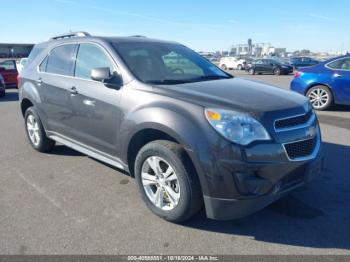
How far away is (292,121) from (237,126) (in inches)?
A: 24.6

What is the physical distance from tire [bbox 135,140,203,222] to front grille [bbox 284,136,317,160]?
2.80 ft

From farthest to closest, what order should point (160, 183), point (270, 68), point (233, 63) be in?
point (233, 63) → point (270, 68) → point (160, 183)

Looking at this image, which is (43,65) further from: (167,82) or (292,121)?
(292,121)

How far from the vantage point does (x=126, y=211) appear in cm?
371

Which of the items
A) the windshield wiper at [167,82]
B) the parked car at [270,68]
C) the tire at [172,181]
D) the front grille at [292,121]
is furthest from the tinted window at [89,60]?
the parked car at [270,68]

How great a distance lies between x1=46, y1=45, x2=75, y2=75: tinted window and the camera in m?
4.77

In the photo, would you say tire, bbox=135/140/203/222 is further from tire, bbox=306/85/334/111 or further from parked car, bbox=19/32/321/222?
tire, bbox=306/85/334/111

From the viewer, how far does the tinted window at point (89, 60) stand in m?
4.14

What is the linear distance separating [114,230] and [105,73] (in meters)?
1.63

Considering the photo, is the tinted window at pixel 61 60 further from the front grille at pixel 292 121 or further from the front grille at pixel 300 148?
the front grille at pixel 300 148

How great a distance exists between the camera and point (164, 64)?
14.3 feet

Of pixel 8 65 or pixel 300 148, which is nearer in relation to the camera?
pixel 300 148


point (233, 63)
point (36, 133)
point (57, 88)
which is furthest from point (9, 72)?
point (233, 63)

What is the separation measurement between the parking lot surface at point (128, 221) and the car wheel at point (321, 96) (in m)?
4.84
